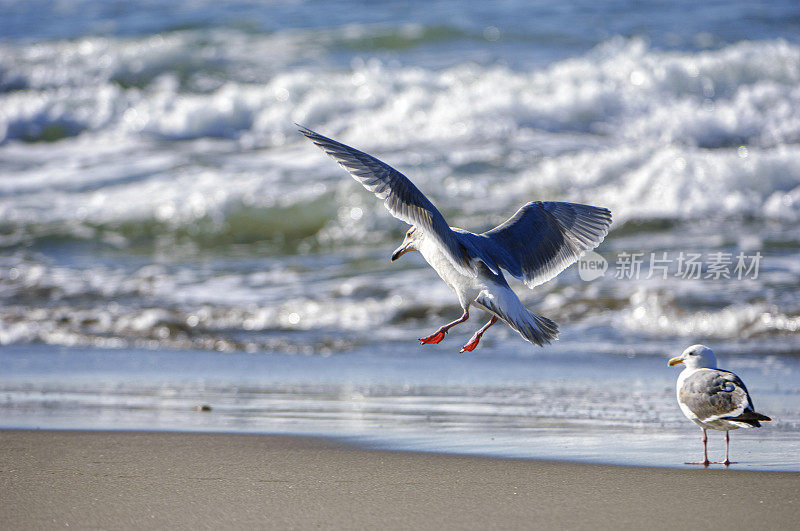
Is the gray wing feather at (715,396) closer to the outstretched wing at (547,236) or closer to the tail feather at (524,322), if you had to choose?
the tail feather at (524,322)

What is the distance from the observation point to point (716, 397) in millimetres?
3918

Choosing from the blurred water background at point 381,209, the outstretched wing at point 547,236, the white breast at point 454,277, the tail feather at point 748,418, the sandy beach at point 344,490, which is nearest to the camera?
the sandy beach at point 344,490

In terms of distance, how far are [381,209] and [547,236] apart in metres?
6.45

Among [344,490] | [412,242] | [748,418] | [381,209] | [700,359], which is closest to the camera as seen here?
[344,490]

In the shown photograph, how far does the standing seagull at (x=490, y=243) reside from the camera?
426 cm

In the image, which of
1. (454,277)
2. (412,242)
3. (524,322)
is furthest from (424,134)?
(524,322)

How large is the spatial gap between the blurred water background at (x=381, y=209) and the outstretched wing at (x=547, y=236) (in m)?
0.72

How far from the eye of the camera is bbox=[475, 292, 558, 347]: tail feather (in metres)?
4.35

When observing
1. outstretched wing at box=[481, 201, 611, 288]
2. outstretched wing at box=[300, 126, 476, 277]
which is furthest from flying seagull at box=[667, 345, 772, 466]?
outstretched wing at box=[300, 126, 476, 277]

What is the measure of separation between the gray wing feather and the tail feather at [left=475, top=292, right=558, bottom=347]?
0.63m

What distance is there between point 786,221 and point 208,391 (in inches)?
270

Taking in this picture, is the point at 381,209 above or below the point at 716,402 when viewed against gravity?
above

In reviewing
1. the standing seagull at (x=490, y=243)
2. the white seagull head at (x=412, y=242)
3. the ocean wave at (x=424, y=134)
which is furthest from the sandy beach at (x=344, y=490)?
the ocean wave at (x=424, y=134)

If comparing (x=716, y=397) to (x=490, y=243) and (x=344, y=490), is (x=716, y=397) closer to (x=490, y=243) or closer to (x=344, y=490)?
(x=490, y=243)
